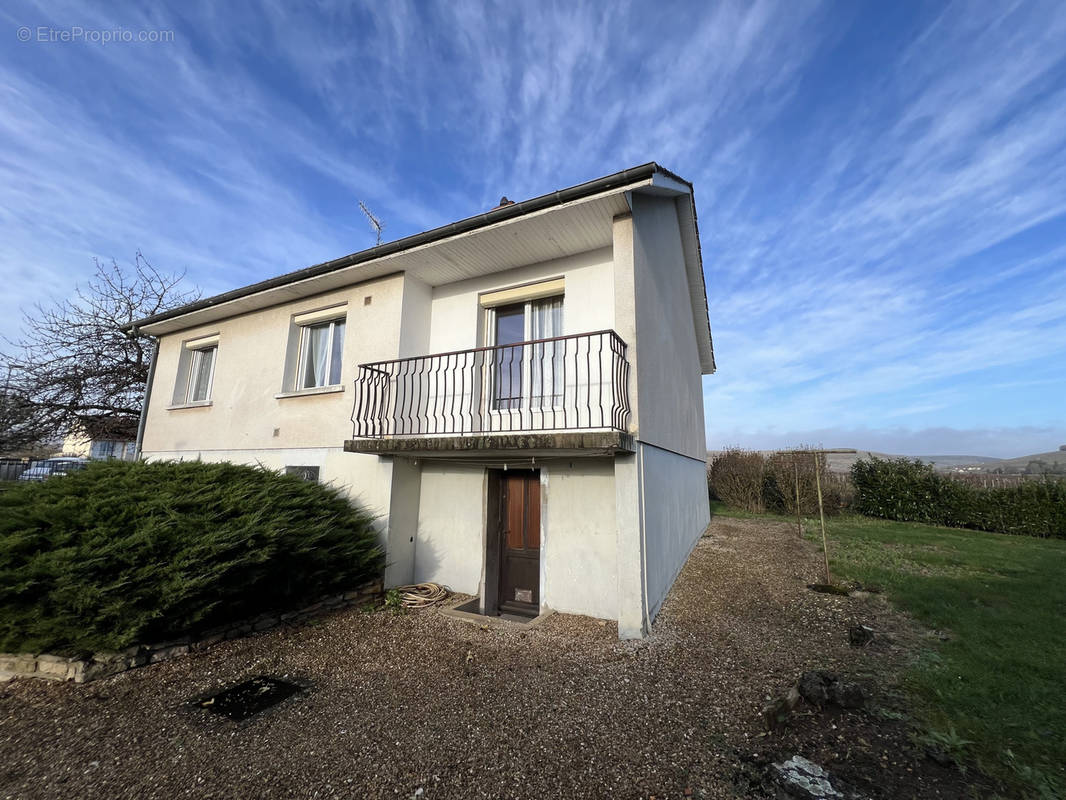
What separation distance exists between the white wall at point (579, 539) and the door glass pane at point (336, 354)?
4489mm

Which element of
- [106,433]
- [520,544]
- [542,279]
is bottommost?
[520,544]

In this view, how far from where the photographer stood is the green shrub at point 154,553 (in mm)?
3676

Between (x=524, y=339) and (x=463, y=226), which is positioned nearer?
(x=463, y=226)

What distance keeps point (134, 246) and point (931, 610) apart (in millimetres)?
22257

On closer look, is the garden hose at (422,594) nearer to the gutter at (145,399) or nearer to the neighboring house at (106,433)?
the gutter at (145,399)

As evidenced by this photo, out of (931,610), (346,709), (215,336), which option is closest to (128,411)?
(215,336)

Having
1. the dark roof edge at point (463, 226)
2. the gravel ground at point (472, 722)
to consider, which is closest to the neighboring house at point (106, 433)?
the dark roof edge at point (463, 226)

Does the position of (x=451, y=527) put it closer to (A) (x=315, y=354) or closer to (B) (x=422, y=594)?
(B) (x=422, y=594)

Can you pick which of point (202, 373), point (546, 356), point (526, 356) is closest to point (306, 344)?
point (202, 373)

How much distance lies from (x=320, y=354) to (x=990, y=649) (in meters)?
10.2

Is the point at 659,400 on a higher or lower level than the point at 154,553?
higher

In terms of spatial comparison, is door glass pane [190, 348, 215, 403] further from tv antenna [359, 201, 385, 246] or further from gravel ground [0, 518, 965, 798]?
gravel ground [0, 518, 965, 798]

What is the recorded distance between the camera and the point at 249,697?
3.62 meters

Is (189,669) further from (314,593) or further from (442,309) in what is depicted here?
(442,309)
